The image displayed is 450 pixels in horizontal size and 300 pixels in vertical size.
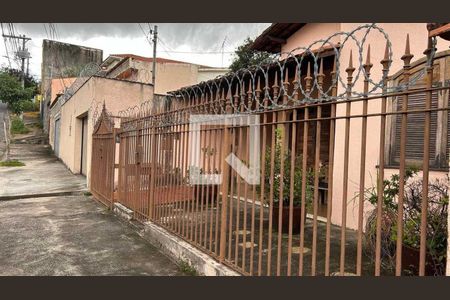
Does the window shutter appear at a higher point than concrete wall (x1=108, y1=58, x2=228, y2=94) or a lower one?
lower

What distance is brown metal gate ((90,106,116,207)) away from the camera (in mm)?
7555

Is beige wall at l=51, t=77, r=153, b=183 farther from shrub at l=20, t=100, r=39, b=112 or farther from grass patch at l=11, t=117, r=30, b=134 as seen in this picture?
shrub at l=20, t=100, r=39, b=112

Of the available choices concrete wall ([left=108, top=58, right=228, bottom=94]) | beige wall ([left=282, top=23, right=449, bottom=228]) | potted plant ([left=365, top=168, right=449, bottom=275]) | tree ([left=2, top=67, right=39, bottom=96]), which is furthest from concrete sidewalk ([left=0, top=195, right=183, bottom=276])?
tree ([left=2, top=67, right=39, bottom=96])

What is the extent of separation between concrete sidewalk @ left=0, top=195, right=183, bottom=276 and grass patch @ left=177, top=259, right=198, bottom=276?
0.19 feet

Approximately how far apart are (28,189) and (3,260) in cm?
628

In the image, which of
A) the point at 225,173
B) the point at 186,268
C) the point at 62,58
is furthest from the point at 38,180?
the point at 62,58

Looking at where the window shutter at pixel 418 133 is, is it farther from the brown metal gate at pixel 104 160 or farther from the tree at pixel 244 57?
the tree at pixel 244 57

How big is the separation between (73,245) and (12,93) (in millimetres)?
29898

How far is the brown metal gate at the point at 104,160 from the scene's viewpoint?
7.55 meters

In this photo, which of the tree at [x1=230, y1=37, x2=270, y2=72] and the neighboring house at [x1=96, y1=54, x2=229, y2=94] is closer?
the tree at [x1=230, y1=37, x2=270, y2=72]

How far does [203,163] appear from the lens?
4203 millimetres

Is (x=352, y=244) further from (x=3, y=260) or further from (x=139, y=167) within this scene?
(x=3, y=260)

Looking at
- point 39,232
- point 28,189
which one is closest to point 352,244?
point 39,232

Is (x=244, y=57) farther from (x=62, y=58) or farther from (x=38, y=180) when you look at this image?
(x=62, y=58)
